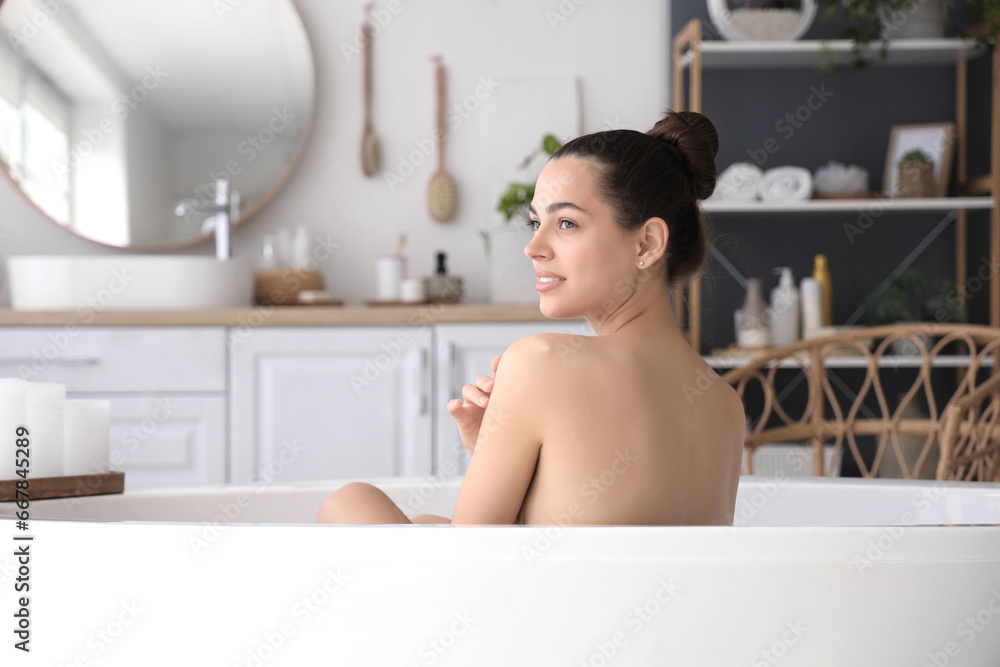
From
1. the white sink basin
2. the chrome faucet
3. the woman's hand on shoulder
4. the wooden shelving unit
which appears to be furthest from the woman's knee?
the chrome faucet

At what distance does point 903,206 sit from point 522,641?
215 cm

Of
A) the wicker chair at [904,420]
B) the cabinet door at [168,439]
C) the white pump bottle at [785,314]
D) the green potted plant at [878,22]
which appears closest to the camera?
the wicker chair at [904,420]

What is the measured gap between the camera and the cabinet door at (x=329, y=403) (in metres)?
2.42

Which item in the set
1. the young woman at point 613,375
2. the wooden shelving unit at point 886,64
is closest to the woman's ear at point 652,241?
the young woman at point 613,375

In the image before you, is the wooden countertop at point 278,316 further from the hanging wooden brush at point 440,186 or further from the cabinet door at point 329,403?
the hanging wooden brush at point 440,186

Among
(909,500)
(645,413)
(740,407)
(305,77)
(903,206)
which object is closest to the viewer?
(645,413)

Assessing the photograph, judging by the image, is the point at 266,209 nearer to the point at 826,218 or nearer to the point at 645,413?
the point at 826,218

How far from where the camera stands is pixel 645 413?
958 mm

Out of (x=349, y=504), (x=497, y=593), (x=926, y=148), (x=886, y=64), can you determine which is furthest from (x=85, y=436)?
(x=886, y=64)

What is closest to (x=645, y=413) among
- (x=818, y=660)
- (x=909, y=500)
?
(x=818, y=660)

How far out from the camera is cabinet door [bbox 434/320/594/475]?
246cm

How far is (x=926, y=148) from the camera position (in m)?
2.83

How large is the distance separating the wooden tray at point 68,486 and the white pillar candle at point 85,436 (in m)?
0.01

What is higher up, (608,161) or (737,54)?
(737,54)
